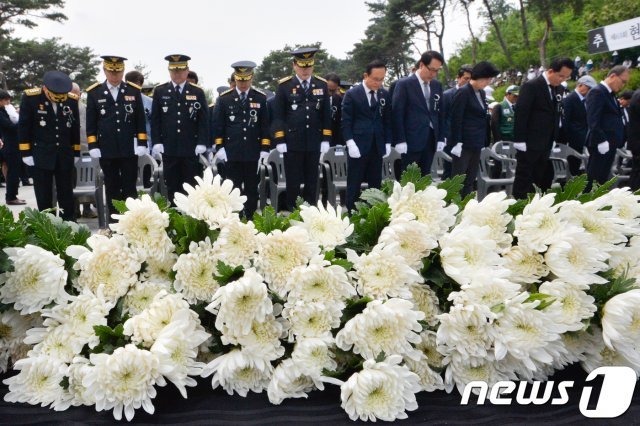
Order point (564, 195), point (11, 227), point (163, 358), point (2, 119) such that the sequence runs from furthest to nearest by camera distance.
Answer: point (2, 119) < point (564, 195) < point (11, 227) < point (163, 358)

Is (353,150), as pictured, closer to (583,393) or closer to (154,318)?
(583,393)

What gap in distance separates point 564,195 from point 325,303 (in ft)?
2.81

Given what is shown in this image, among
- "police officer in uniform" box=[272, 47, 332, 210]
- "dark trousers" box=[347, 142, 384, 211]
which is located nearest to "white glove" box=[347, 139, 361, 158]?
"dark trousers" box=[347, 142, 384, 211]

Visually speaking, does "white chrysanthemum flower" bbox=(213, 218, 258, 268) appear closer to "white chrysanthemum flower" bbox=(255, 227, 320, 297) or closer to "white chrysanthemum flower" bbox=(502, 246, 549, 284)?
"white chrysanthemum flower" bbox=(255, 227, 320, 297)

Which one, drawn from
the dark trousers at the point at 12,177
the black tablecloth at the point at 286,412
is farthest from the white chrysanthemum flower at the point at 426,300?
the dark trousers at the point at 12,177

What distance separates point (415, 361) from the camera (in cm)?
149

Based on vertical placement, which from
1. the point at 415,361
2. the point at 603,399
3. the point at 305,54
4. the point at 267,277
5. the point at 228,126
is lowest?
the point at 603,399

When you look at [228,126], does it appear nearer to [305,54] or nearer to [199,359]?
[305,54]

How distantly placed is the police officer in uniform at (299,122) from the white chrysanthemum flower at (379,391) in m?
5.34

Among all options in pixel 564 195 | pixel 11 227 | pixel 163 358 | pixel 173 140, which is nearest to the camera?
pixel 163 358

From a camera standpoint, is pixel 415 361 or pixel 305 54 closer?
pixel 415 361

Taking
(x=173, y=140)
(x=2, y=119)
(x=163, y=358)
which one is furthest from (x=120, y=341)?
(x=2, y=119)

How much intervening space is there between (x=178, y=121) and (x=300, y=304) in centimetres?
540

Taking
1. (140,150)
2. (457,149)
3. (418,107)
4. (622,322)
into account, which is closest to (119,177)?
(140,150)
